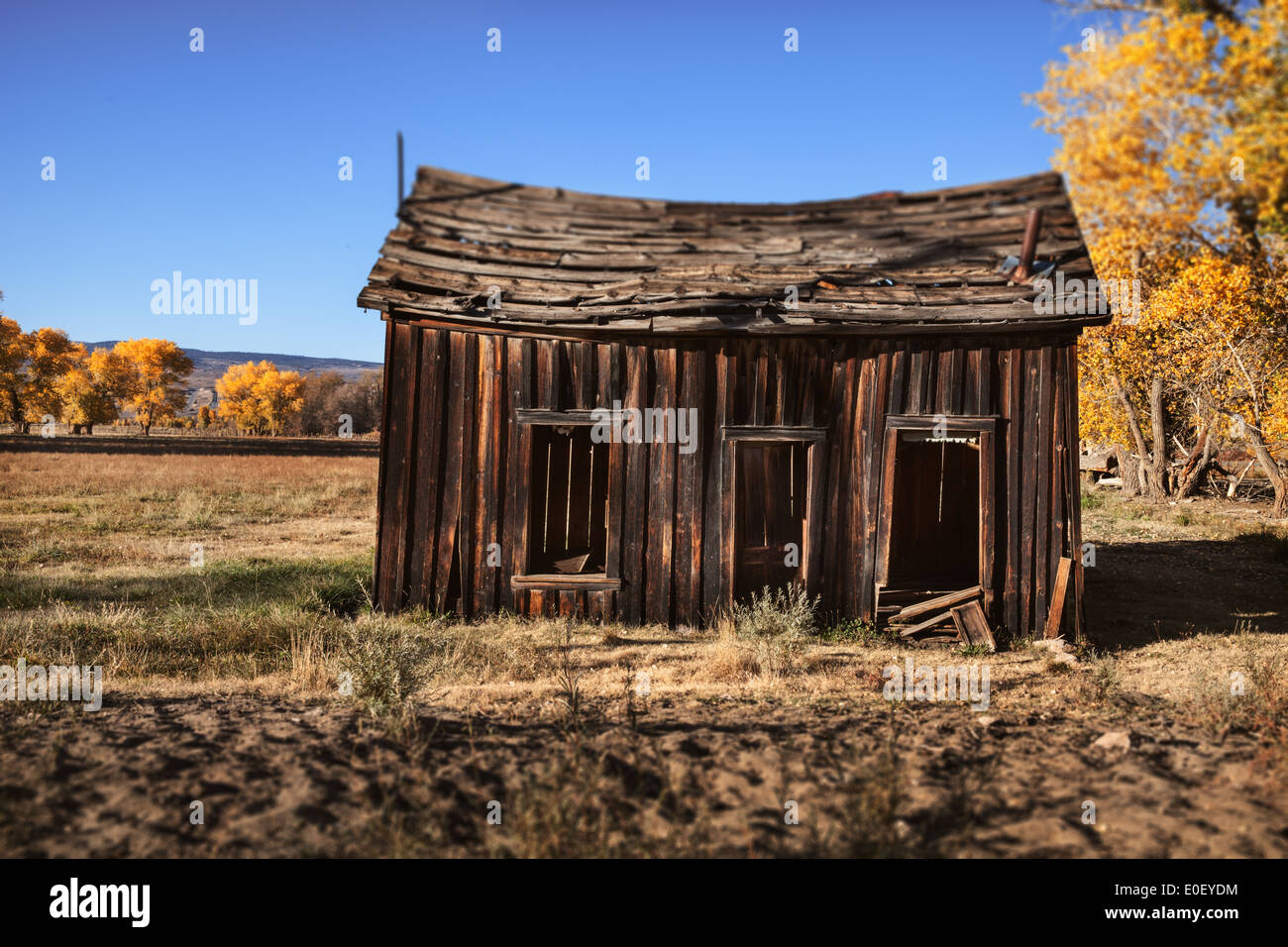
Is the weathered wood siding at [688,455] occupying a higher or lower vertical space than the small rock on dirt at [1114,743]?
higher

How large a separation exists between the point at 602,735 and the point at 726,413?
14.4ft

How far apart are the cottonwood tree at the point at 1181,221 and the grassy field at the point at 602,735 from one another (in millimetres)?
3390

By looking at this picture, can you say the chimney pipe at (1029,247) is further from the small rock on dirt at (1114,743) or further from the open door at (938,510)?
the small rock on dirt at (1114,743)

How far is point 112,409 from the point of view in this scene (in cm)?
6450

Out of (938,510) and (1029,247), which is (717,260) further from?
(938,510)

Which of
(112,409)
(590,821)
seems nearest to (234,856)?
(590,821)

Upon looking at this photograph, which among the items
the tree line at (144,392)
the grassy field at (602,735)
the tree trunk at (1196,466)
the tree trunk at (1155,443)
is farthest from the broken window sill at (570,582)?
the tree line at (144,392)

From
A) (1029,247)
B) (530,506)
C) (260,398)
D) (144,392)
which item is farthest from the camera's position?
(260,398)

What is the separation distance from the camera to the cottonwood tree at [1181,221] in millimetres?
4410

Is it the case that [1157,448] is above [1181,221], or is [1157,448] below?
below

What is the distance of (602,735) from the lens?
4672mm

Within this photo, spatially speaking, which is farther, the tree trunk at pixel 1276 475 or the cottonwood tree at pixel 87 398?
the cottonwood tree at pixel 87 398

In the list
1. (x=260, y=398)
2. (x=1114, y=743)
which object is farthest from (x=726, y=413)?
(x=260, y=398)
